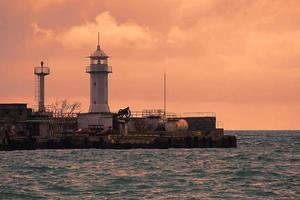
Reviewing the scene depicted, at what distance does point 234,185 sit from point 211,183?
2.04m

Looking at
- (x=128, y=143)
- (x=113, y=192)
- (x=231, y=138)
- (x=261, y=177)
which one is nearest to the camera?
(x=113, y=192)

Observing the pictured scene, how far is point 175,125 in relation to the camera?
11462cm

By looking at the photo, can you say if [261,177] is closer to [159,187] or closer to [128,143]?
[159,187]

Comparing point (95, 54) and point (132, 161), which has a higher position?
point (95, 54)

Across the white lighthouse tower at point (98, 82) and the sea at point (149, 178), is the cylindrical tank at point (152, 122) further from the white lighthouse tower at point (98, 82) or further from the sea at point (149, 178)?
the sea at point (149, 178)

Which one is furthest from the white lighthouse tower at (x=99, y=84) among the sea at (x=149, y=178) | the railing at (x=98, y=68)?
the sea at (x=149, y=178)

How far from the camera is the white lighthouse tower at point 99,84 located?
11956cm

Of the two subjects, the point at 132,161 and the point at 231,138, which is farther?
the point at 231,138

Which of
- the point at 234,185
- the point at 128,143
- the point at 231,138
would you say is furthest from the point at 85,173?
the point at 231,138

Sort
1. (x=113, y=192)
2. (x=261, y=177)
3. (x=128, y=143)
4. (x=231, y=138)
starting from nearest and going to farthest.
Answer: (x=113, y=192)
(x=261, y=177)
(x=128, y=143)
(x=231, y=138)

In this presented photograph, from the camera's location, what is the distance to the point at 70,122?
118 meters

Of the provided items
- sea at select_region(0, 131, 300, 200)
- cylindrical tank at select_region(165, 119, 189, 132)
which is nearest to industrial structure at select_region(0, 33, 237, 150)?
cylindrical tank at select_region(165, 119, 189, 132)

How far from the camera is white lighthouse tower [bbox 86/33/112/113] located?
119562mm

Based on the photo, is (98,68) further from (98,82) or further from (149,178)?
(149,178)
